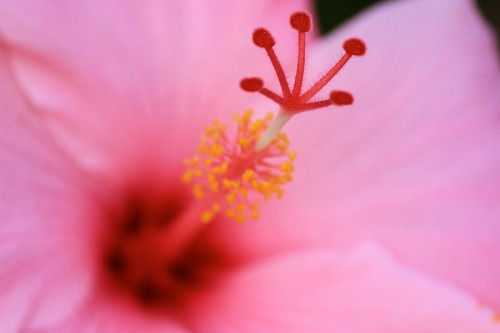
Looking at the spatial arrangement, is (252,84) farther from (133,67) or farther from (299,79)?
(133,67)

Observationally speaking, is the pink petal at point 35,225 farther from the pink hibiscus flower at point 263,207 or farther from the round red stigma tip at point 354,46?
the round red stigma tip at point 354,46

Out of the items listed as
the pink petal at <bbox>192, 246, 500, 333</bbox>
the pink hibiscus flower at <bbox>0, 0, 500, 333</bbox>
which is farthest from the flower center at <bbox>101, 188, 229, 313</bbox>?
the pink petal at <bbox>192, 246, 500, 333</bbox>

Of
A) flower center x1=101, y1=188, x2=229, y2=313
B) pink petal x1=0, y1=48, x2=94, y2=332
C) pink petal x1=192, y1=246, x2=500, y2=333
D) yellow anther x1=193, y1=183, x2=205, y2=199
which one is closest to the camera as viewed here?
pink petal x1=0, y1=48, x2=94, y2=332

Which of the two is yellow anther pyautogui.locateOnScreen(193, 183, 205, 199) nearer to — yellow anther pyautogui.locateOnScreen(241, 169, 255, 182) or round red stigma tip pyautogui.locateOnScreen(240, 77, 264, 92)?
yellow anther pyautogui.locateOnScreen(241, 169, 255, 182)

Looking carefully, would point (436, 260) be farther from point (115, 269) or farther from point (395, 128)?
point (115, 269)

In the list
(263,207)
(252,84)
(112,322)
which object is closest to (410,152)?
(263,207)

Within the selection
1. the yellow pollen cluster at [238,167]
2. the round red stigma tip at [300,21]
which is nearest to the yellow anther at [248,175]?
the yellow pollen cluster at [238,167]
